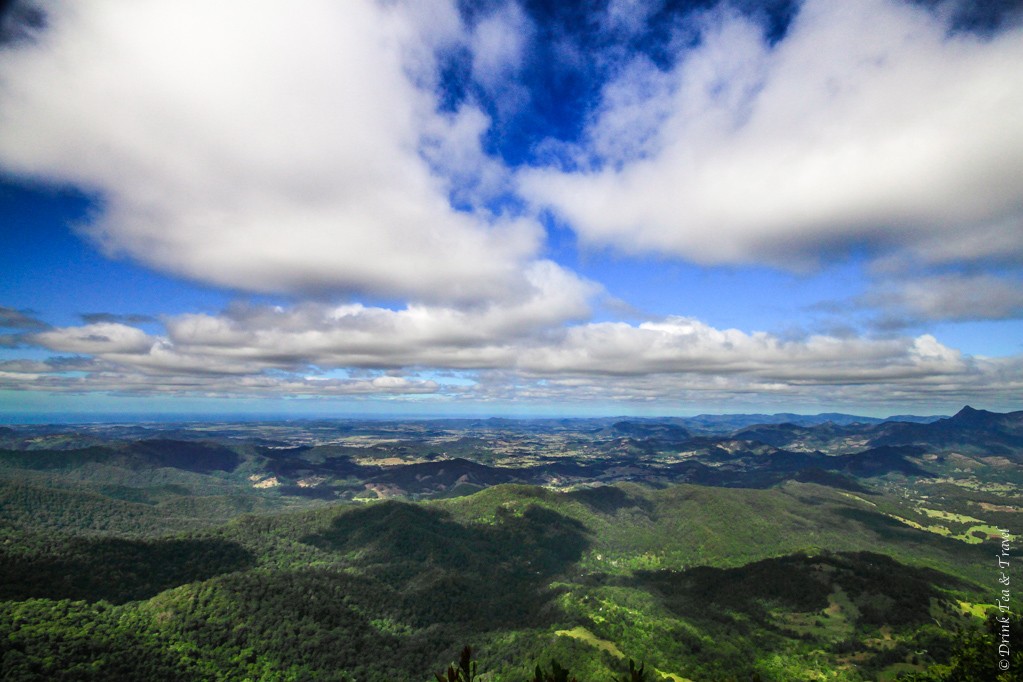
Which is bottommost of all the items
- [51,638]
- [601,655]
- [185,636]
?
[601,655]

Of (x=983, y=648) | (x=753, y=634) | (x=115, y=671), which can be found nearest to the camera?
(x=983, y=648)

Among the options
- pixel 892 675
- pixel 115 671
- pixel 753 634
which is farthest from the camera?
pixel 753 634

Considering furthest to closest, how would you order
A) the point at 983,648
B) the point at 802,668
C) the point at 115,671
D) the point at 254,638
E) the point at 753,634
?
the point at 753,634 < the point at 254,638 < the point at 802,668 < the point at 115,671 < the point at 983,648

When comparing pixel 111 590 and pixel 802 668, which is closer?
pixel 802 668

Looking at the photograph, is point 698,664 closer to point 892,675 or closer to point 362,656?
point 892,675

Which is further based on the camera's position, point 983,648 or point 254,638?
point 254,638

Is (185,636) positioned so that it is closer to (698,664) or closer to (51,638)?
(51,638)

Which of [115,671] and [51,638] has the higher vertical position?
[51,638]

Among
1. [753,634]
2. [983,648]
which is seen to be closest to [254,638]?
[753,634]

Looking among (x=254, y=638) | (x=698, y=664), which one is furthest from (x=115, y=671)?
(x=698, y=664)
